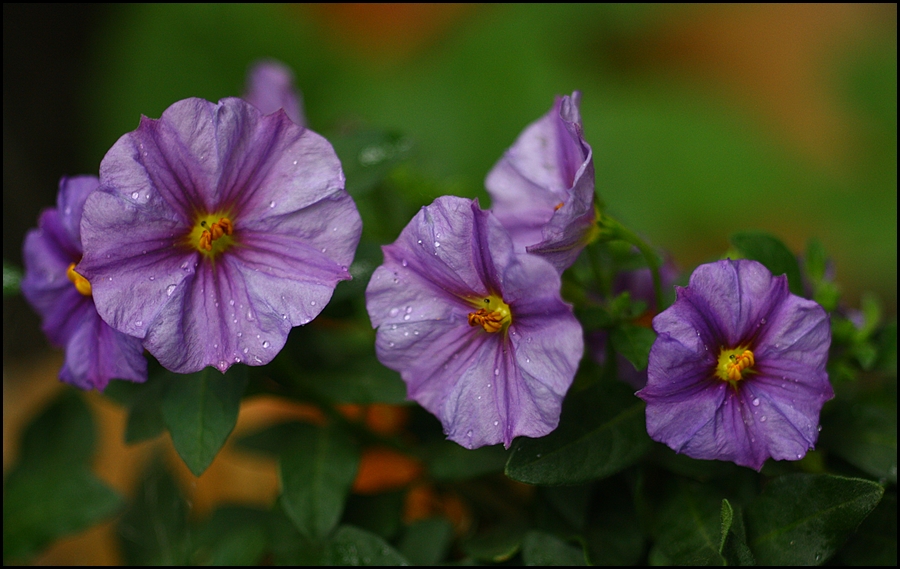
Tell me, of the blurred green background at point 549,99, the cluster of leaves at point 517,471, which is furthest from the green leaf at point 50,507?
the blurred green background at point 549,99

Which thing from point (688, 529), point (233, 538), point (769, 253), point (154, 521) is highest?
point (769, 253)

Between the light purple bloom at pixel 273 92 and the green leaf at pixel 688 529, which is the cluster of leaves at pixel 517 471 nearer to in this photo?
the green leaf at pixel 688 529

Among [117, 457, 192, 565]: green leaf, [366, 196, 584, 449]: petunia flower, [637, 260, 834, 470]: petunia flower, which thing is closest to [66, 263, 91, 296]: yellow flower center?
[366, 196, 584, 449]: petunia flower

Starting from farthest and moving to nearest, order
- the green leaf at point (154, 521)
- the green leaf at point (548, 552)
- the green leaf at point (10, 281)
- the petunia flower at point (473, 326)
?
the green leaf at point (154, 521), the green leaf at point (10, 281), the green leaf at point (548, 552), the petunia flower at point (473, 326)

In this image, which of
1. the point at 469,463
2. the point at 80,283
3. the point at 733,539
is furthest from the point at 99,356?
the point at 733,539

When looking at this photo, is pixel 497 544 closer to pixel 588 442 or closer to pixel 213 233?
pixel 588 442

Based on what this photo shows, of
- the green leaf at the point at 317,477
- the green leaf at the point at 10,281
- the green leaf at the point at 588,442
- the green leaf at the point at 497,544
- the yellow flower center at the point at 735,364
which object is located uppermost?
the yellow flower center at the point at 735,364
